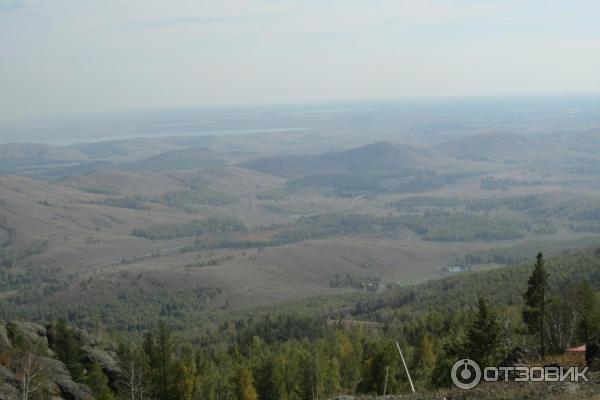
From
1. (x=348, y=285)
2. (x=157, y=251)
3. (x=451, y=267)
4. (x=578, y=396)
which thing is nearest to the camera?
(x=578, y=396)

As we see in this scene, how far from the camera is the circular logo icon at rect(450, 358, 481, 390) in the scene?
2327 centimetres

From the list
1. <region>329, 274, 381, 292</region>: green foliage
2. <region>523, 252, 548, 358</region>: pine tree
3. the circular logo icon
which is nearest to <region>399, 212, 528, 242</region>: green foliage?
<region>329, 274, 381, 292</region>: green foliage

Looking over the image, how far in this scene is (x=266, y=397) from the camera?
1818 inches

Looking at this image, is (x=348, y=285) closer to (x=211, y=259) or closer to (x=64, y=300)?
(x=211, y=259)

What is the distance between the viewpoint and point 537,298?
35.2 m

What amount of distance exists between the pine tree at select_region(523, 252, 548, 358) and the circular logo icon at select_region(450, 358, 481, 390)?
870 cm

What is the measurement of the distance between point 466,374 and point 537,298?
482 inches

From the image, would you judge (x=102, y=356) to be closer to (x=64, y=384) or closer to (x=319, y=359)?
(x=64, y=384)

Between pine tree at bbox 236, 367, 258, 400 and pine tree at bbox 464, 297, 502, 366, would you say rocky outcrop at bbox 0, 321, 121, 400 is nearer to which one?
pine tree at bbox 236, 367, 258, 400

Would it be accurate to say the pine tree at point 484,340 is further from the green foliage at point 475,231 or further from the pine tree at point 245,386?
the green foliage at point 475,231

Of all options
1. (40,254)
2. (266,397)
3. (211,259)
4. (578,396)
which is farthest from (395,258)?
(578,396)

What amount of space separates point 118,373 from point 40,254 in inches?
5751

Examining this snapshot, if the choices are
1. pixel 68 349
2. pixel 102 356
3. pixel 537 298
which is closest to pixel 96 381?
pixel 68 349

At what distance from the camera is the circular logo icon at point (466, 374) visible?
76.3 feet
